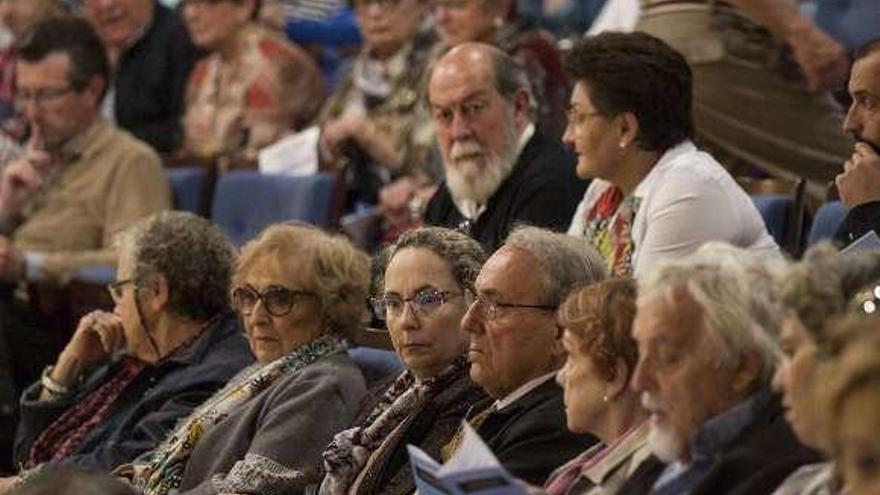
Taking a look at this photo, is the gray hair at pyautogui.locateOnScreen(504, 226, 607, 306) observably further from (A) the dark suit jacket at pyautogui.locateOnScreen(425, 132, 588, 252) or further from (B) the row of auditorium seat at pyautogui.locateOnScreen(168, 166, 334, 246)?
(B) the row of auditorium seat at pyautogui.locateOnScreen(168, 166, 334, 246)

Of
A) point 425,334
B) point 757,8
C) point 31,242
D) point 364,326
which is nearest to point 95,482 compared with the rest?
point 425,334

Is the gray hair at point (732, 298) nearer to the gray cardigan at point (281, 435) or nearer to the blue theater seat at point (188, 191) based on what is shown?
the gray cardigan at point (281, 435)

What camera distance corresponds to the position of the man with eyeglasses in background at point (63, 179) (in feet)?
21.8

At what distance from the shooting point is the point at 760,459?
10.8ft

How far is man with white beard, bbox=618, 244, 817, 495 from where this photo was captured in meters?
3.34

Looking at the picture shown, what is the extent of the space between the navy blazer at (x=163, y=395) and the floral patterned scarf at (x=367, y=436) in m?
0.81

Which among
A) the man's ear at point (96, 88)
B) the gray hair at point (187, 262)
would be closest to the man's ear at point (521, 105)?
the gray hair at point (187, 262)

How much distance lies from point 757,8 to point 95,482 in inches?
116

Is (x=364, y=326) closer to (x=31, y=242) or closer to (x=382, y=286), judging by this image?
(x=382, y=286)

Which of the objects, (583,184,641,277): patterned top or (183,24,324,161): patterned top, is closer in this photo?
(583,184,641,277): patterned top

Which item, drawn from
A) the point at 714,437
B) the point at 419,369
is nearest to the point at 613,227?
the point at 419,369

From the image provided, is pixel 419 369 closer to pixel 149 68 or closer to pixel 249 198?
pixel 249 198

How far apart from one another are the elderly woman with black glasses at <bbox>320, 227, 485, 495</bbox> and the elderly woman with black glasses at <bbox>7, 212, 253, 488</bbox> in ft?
2.75

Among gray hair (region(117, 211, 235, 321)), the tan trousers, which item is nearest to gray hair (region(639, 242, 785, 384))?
gray hair (region(117, 211, 235, 321))
